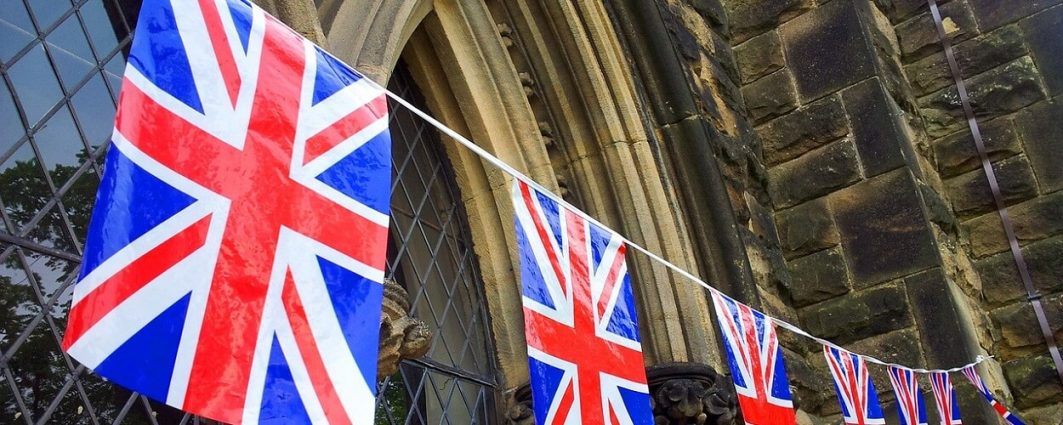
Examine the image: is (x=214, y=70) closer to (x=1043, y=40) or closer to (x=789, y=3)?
(x=789, y=3)

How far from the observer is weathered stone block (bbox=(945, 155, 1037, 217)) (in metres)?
5.61

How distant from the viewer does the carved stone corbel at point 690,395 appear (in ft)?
12.7

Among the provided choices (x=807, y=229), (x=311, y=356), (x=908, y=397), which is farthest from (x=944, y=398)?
(x=311, y=356)

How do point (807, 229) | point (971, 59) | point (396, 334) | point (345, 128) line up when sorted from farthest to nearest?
point (971, 59), point (807, 229), point (396, 334), point (345, 128)

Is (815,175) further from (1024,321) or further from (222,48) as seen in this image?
(222,48)

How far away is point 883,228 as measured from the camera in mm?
5023

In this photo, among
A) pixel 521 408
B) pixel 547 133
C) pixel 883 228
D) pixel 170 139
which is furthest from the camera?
pixel 883 228

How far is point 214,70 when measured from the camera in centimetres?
167

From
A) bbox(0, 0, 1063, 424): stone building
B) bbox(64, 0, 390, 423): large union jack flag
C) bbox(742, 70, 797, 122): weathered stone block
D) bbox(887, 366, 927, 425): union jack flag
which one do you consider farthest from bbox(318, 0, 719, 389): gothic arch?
bbox(64, 0, 390, 423): large union jack flag

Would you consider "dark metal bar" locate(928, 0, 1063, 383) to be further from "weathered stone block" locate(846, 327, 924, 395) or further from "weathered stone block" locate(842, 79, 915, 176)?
"weathered stone block" locate(846, 327, 924, 395)

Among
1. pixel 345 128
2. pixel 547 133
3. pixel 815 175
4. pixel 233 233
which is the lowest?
pixel 233 233

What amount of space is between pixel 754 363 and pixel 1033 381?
2.45m

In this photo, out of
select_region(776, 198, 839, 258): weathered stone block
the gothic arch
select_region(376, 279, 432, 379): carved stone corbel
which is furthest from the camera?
select_region(776, 198, 839, 258): weathered stone block

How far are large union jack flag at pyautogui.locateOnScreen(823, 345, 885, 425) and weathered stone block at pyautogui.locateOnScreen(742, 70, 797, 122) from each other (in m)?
1.61
